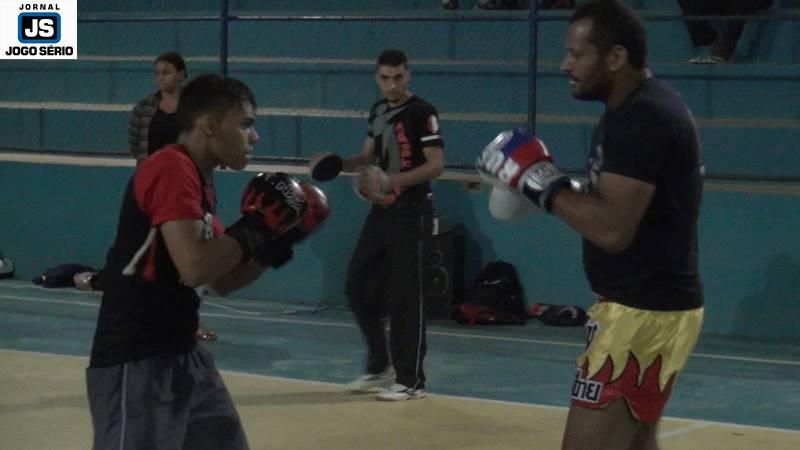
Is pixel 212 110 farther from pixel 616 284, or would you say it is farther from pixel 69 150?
pixel 69 150

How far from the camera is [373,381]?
909 centimetres

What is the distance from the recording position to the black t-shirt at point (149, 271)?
4680 millimetres

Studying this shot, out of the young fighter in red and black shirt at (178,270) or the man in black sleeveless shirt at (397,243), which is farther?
the man in black sleeveless shirt at (397,243)

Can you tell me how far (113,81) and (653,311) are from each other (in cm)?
1243

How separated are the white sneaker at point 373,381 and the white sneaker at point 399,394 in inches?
8.6

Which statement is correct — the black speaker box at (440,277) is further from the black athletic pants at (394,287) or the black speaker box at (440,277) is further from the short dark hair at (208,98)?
the short dark hair at (208,98)

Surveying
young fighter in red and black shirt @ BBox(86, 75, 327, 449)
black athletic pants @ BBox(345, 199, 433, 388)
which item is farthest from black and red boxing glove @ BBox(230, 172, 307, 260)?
black athletic pants @ BBox(345, 199, 433, 388)

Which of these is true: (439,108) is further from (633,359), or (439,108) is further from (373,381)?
(633,359)

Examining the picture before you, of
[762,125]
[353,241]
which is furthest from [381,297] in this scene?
[762,125]

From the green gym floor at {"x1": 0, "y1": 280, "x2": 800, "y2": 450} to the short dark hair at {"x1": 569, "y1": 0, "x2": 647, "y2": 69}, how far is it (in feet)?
10.6

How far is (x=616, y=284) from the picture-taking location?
488 cm

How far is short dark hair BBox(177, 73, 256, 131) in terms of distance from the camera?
4898 millimetres

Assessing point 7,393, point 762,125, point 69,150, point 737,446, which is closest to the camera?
point 737,446

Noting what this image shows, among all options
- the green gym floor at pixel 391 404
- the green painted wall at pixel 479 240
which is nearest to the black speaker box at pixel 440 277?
the green gym floor at pixel 391 404
